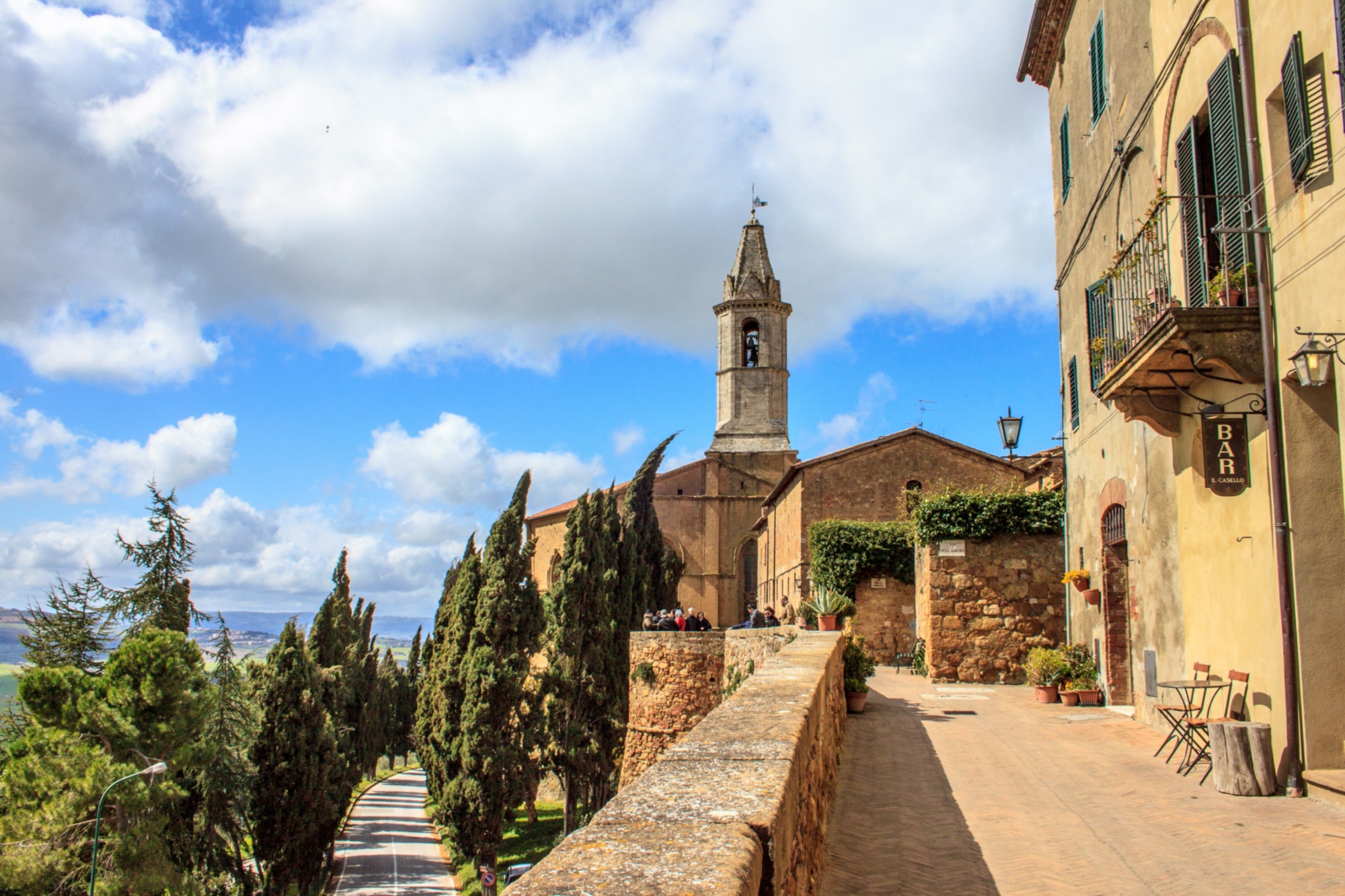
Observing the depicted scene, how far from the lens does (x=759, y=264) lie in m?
55.0

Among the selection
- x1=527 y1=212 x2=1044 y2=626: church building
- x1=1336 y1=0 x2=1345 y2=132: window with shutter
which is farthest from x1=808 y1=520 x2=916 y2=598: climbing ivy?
x1=1336 y1=0 x2=1345 y2=132: window with shutter

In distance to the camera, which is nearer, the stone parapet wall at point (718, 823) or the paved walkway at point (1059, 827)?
the stone parapet wall at point (718, 823)

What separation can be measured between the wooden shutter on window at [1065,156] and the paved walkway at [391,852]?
2732 centimetres

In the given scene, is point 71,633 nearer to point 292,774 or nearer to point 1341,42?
point 292,774

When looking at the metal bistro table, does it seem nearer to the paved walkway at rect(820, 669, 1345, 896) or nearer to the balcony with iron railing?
the paved walkway at rect(820, 669, 1345, 896)

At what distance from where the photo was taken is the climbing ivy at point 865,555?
82.5 feet

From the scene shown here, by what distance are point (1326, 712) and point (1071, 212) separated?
31.9 feet

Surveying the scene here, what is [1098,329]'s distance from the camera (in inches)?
482

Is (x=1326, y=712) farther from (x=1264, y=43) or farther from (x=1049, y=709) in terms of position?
(x=1049, y=709)

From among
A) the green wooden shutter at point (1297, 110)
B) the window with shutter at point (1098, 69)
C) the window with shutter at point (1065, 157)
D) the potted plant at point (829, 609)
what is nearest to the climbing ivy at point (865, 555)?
the potted plant at point (829, 609)

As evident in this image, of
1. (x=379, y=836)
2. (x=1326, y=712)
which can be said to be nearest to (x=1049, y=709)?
(x=1326, y=712)

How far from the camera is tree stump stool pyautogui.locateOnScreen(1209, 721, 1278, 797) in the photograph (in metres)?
7.07

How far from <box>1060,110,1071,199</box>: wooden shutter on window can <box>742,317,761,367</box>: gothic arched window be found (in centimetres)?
3826

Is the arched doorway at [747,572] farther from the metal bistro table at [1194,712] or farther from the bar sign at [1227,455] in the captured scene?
the bar sign at [1227,455]
